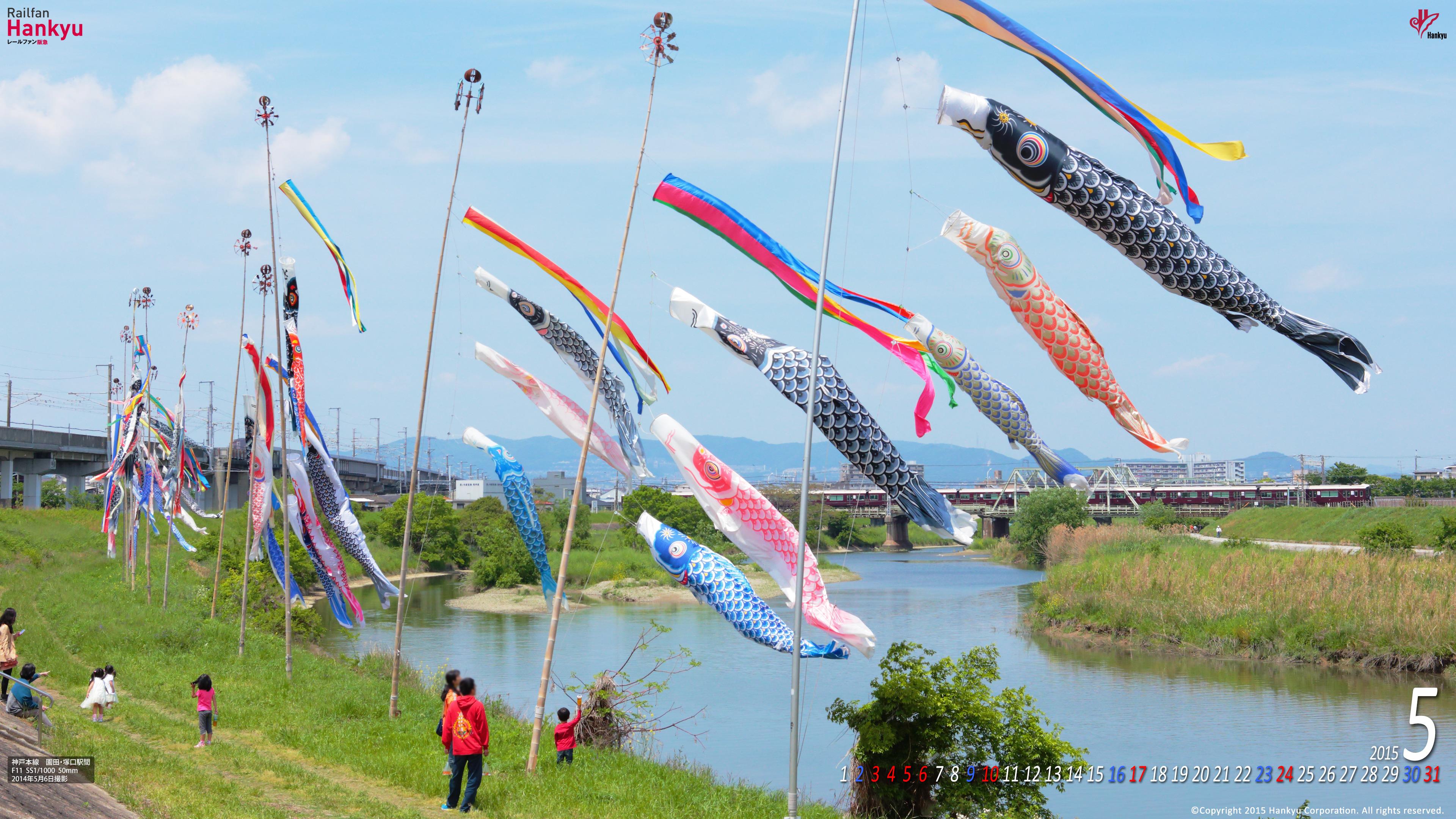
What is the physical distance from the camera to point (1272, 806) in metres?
17.8

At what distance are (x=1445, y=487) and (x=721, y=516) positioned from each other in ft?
235

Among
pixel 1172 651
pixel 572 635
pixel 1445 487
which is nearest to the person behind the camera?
pixel 1172 651

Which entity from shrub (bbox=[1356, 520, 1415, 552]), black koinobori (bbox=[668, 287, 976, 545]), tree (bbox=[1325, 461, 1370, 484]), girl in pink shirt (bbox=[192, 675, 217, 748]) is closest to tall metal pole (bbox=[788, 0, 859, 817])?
black koinobori (bbox=[668, 287, 976, 545])

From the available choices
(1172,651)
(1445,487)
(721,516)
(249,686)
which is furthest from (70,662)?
(1445,487)

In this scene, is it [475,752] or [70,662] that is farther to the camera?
[70,662]

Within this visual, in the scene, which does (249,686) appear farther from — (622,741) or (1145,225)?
(1145,225)

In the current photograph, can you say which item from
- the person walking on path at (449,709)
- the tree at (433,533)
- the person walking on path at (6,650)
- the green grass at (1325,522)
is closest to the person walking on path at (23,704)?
the person walking on path at (6,650)

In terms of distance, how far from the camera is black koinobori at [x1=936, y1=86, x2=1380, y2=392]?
33.6 ft

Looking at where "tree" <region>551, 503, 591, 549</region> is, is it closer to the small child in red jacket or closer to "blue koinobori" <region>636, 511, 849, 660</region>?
the small child in red jacket

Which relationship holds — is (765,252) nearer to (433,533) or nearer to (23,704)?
(23,704)

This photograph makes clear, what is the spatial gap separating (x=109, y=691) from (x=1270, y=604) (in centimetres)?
2830

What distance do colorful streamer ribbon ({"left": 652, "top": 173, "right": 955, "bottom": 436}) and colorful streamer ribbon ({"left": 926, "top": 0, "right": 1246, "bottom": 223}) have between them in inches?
126

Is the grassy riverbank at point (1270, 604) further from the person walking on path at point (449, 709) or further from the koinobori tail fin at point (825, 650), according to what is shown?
the person walking on path at point (449, 709)

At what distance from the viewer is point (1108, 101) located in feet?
34.5
